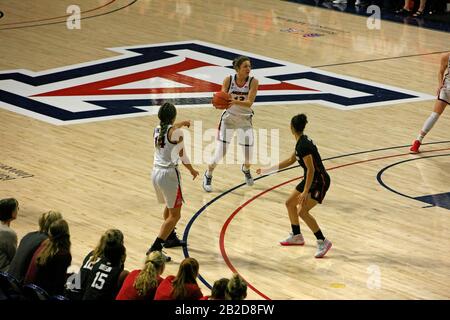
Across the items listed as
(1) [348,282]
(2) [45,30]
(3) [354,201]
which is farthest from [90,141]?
(2) [45,30]

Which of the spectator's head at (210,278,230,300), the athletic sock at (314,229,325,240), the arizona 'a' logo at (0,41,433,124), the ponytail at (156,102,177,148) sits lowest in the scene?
the arizona 'a' logo at (0,41,433,124)

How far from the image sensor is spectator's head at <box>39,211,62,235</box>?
10.5 metres

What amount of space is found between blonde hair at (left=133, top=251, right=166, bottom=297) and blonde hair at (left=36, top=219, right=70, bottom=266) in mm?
1022

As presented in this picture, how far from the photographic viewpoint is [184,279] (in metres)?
9.57

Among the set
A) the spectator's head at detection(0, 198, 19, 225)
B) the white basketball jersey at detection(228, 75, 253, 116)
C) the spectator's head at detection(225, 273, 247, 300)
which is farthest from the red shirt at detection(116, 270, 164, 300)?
the white basketball jersey at detection(228, 75, 253, 116)

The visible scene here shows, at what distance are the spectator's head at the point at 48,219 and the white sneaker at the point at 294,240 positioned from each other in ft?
12.3

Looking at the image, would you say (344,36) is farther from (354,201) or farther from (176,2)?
(354,201)

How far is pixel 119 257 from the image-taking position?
10055mm

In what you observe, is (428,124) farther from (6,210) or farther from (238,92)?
(6,210)

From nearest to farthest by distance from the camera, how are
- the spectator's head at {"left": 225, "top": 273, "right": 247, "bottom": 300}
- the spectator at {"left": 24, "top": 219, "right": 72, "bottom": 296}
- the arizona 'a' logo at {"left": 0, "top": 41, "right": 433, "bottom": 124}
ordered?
1. the spectator's head at {"left": 225, "top": 273, "right": 247, "bottom": 300}
2. the spectator at {"left": 24, "top": 219, "right": 72, "bottom": 296}
3. the arizona 'a' logo at {"left": 0, "top": 41, "right": 433, "bottom": 124}

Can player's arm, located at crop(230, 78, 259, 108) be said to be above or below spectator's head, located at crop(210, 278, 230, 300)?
above

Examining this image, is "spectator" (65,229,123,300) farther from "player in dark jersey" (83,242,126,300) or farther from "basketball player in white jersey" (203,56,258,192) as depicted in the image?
"basketball player in white jersey" (203,56,258,192)

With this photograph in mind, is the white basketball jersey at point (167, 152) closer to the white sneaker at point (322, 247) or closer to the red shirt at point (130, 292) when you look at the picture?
the white sneaker at point (322, 247)

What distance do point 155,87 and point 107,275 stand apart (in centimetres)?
1175
